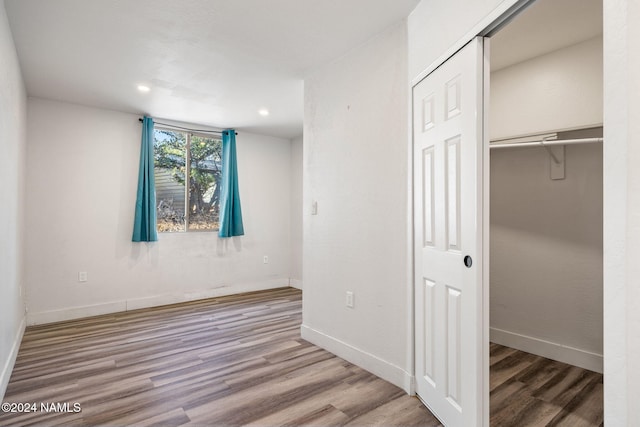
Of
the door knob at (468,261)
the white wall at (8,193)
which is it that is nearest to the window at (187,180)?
the white wall at (8,193)

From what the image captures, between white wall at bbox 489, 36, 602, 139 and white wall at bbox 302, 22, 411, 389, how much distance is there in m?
1.29

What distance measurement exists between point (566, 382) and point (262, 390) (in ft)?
6.89

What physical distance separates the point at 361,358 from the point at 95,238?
359cm

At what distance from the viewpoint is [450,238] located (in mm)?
1939

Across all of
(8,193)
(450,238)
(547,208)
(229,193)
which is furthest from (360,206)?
(229,193)

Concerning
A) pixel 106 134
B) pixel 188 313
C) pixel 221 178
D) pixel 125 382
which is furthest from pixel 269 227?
pixel 125 382

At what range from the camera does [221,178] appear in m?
5.60

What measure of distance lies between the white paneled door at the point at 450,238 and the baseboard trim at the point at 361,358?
158 mm

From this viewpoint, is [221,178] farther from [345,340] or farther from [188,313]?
[345,340]

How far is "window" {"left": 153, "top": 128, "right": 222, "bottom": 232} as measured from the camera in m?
5.07

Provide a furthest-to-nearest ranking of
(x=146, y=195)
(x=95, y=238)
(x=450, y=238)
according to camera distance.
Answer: (x=146, y=195), (x=95, y=238), (x=450, y=238)
